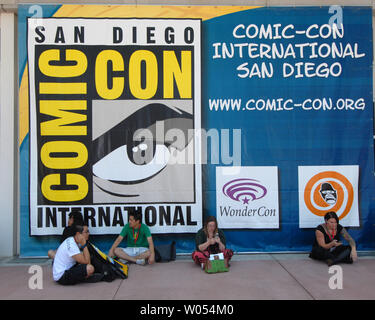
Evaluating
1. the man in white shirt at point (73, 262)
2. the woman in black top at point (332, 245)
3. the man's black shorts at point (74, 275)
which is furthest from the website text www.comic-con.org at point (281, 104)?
the man's black shorts at point (74, 275)

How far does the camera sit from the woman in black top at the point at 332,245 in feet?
18.4

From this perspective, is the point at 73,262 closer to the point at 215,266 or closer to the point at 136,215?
the point at 136,215

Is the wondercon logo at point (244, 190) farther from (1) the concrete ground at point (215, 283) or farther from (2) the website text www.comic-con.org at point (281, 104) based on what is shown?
(2) the website text www.comic-con.org at point (281, 104)

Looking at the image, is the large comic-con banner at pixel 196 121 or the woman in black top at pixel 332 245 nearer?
the woman in black top at pixel 332 245

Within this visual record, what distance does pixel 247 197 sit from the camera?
21.0 feet

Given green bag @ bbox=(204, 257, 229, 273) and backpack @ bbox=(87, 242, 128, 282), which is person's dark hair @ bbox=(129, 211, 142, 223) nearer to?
backpack @ bbox=(87, 242, 128, 282)

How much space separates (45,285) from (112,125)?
10.0ft

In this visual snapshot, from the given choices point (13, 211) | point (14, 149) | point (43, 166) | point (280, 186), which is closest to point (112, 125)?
point (43, 166)

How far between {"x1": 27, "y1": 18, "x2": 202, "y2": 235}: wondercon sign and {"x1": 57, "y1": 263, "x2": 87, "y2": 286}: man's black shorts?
5.17 feet

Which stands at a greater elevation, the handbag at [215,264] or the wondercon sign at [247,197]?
the wondercon sign at [247,197]

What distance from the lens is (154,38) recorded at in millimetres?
6469

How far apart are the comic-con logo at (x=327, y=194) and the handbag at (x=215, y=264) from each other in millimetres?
2240

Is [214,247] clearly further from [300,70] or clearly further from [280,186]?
[300,70]

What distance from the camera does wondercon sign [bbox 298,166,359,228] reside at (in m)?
6.44
